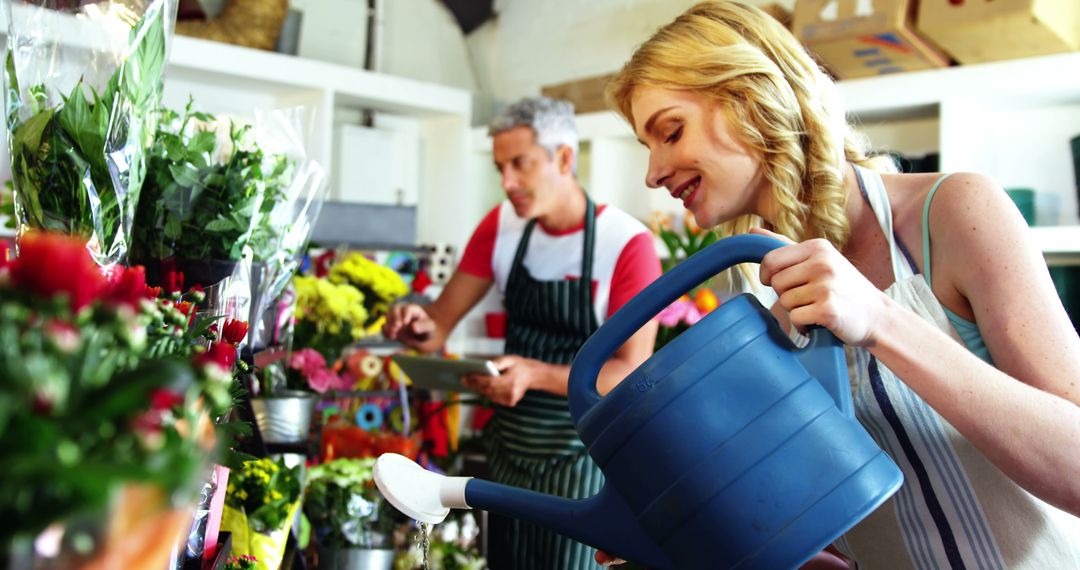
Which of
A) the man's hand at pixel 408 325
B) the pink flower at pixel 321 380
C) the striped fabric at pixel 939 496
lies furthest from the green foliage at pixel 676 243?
the striped fabric at pixel 939 496

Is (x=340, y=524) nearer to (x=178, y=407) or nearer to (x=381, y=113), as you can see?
(x=178, y=407)

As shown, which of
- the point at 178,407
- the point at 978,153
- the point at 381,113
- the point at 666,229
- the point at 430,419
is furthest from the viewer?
the point at 381,113

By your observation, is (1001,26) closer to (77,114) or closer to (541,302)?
(541,302)

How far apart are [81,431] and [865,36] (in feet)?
8.69

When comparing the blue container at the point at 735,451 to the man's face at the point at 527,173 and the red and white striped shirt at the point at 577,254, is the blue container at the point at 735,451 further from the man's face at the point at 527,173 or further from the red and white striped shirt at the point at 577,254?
the man's face at the point at 527,173

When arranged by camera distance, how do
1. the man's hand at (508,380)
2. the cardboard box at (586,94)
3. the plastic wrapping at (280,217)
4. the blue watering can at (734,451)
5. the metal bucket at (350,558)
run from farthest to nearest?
the cardboard box at (586,94), the man's hand at (508,380), the metal bucket at (350,558), the plastic wrapping at (280,217), the blue watering can at (734,451)

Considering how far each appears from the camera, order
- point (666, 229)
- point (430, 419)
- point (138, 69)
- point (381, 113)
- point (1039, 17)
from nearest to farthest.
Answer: point (138, 69)
point (1039, 17)
point (430, 419)
point (666, 229)
point (381, 113)

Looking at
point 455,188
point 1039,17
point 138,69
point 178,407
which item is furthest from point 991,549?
point 455,188

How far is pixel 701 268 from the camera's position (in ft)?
2.36

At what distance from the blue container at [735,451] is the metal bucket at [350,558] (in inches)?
36.2

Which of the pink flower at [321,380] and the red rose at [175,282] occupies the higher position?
the red rose at [175,282]

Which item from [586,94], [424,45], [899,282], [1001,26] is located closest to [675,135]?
[899,282]

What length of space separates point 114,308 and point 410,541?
1.43 meters

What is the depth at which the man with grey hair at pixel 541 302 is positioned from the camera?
6.52 feet
